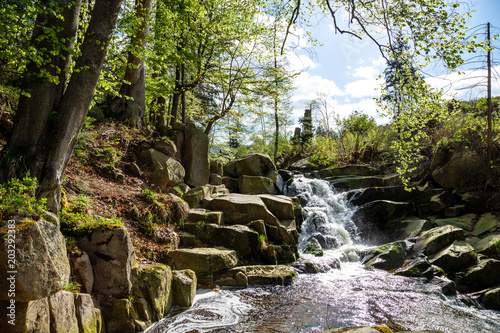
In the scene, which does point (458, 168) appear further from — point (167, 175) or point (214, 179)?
point (167, 175)

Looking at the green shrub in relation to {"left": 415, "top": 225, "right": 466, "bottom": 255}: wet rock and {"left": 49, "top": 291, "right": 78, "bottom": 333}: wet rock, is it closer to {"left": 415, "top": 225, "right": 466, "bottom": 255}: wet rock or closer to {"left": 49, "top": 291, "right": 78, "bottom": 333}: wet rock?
{"left": 49, "top": 291, "right": 78, "bottom": 333}: wet rock

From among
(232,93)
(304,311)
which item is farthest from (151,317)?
(232,93)

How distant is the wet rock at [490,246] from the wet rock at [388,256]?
1.93 m

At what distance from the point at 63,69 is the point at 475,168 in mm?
13669

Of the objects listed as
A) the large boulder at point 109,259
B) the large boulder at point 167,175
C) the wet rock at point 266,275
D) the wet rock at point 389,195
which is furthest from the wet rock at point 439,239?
the large boulder at point 109,259

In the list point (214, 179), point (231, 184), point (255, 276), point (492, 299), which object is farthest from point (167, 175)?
point (492, 299)

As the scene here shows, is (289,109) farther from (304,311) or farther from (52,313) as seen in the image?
(52,313)

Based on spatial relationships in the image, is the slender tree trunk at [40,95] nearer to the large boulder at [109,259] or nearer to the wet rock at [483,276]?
the large boulder at [109,259]

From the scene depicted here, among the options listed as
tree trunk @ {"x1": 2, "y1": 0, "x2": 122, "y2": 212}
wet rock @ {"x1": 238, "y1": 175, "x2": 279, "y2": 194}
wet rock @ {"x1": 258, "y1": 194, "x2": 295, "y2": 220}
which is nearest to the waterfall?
wet rock @ {"x1": 258, "y1": 194, "x2": 295, "y2": 220}

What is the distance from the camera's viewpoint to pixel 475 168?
37.7ft

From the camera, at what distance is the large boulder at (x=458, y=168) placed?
11469 mm

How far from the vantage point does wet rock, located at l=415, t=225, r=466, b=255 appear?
9.05 meters

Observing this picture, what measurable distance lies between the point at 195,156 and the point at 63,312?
Result: 8.65 meters

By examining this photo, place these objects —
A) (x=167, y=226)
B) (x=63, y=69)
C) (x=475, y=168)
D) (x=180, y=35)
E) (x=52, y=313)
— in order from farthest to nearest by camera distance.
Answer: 1. (x=180, y=35)
2. (x=475, y=168)
3. (x=167, y=226)
4. (x=63, y=69)
5. (x=52, y=313)
